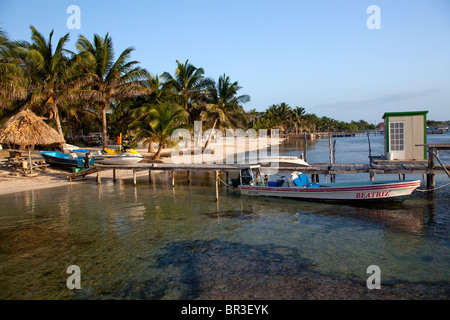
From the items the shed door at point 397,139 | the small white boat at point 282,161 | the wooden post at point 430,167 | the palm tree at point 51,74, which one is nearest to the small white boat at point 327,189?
the small white boat at point 282,161

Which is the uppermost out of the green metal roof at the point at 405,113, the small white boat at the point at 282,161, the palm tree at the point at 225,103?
the palm tree at the point at 225,103

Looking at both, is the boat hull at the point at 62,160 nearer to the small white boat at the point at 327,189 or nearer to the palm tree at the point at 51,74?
the palm tree at the point at 51,74

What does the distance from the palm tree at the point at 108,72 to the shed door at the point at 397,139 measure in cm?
2327

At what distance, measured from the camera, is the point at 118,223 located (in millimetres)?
12922

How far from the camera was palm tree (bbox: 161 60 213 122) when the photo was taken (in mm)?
35406

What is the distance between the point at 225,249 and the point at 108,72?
27127 millimetres

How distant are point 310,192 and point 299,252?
655 cm

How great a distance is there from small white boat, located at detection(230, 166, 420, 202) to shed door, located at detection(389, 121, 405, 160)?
505 cm

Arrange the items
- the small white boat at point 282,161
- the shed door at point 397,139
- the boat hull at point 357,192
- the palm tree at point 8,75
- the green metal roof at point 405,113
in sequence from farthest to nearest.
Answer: the palm tree at point 8,75 < the small white boat at point 282,161 < the shed door at point 397,139 < the green metal roof at point 405,113 < the boat hull at point 357,192

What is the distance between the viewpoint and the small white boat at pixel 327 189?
46.6 ft

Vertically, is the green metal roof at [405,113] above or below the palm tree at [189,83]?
below
